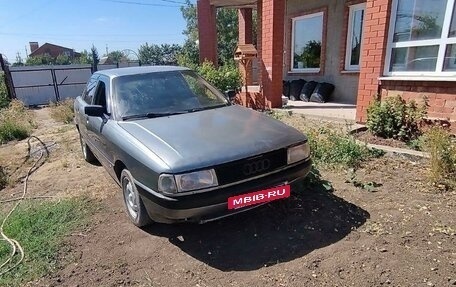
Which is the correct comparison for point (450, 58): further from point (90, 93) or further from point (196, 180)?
point (90, 93)

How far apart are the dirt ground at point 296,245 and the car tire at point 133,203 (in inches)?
5.1

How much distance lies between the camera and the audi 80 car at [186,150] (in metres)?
2.56

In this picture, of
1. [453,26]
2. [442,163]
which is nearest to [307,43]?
[453,26]

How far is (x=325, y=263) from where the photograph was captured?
8.41 feet

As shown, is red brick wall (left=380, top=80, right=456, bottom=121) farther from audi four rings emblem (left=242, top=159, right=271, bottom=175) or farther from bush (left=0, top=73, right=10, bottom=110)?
bush (left=0, top=73, right=10, bottom=110)

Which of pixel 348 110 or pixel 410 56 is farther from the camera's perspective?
pixel 348 110

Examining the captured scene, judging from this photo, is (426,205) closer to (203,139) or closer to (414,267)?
(414,267)

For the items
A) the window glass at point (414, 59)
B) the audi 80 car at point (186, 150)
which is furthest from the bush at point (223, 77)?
the audi 80 car at point (186, 150)

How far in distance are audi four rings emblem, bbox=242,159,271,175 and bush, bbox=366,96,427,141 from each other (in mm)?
3302

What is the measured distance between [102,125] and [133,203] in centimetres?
108

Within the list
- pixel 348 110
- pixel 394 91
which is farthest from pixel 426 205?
pixel 348 110

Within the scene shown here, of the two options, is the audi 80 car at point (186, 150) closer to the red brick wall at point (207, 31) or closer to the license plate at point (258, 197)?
the license plate at point (258, 197)

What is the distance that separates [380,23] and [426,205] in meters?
3.43

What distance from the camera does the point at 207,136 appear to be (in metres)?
2.94
